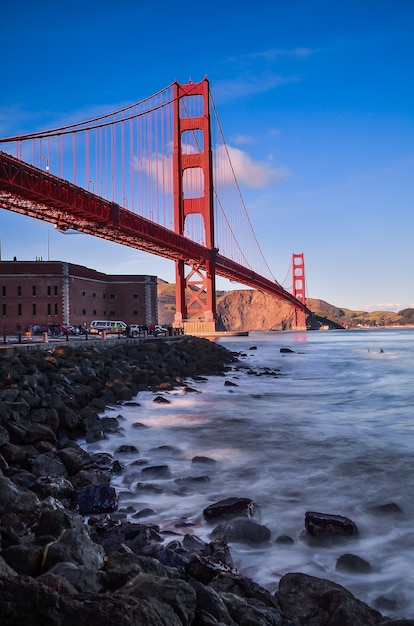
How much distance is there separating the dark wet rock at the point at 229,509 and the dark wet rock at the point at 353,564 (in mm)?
1228

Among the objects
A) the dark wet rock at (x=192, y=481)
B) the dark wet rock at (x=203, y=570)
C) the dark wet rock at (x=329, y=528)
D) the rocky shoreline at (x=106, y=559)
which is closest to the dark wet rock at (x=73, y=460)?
the rocky shoreline at (x=106, y=559)

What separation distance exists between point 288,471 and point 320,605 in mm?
3847

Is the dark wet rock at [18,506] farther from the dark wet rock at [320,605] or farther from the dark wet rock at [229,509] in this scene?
the dark wet rock at [320,605]

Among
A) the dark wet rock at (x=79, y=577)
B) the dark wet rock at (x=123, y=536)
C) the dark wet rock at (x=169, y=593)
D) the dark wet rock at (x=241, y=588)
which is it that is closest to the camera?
the dark wet rock at (x=169, y=593)

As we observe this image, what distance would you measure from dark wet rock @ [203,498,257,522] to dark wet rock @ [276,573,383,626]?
1.66m

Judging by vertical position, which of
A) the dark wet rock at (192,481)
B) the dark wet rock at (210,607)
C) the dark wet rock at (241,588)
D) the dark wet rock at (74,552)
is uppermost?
the dark wet rock at (74,552)

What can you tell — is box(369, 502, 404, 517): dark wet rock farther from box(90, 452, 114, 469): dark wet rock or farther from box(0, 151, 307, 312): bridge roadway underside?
box(0, 151, 307, 312): bridge roadway underside

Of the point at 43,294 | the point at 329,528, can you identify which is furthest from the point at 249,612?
the point at 43,294

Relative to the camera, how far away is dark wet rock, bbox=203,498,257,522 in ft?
16.6

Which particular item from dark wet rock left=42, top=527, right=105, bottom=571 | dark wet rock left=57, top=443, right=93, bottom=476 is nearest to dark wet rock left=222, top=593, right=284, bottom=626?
dark wet rock left=42, top=527, right=105, bottom=571

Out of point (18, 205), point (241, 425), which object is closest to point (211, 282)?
point (18, 205)

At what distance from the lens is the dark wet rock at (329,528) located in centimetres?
461

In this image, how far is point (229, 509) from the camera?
5.12m

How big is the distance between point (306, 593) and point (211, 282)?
1744 inches
